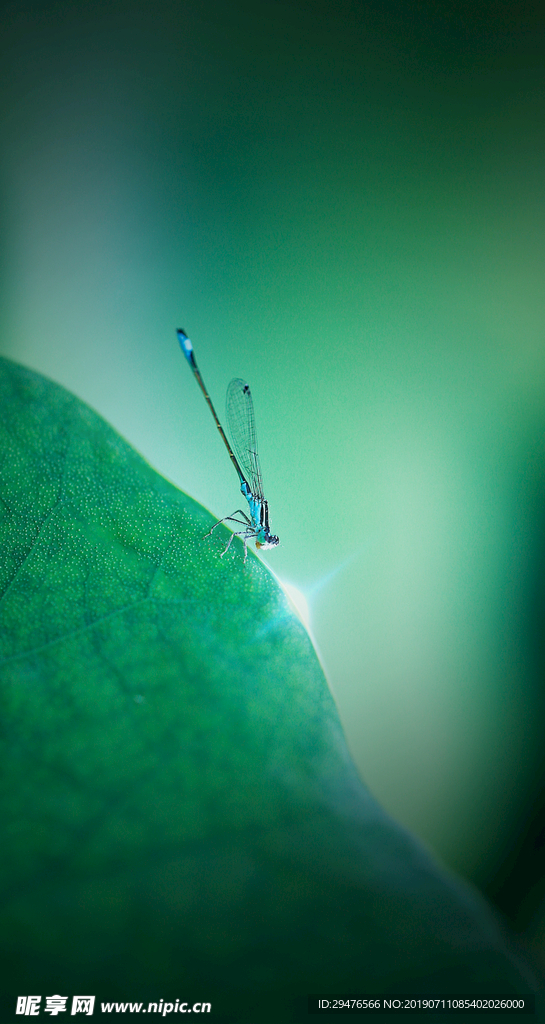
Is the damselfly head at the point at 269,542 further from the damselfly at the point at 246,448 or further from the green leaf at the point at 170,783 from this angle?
the green leaf at the point at 170,783

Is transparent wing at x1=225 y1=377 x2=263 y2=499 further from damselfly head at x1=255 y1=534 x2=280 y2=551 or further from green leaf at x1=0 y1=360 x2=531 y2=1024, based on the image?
green leaf at x1=0 y1=360 x2=531 y2=1024

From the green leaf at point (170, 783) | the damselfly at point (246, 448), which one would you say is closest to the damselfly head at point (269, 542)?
the damselfly at point (246, 448)

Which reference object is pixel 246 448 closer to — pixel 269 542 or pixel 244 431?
pixel 244 431

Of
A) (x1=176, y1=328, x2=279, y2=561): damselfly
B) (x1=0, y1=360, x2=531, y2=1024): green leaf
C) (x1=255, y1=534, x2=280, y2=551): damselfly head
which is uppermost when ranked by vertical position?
(x1=176, y1=328, x2=279, y2=561): damselfly

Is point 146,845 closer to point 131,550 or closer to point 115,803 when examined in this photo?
point 115,803

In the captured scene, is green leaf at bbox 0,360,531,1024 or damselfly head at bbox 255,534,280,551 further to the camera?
damselfly head at bbox 255,534,280,551

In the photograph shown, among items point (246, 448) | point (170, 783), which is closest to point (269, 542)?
point (246, 448)

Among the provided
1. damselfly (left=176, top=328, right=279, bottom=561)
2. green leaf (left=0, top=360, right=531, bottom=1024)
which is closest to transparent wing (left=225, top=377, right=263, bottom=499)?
damselfly (left=176, top=328, right=279, bottom=561)
